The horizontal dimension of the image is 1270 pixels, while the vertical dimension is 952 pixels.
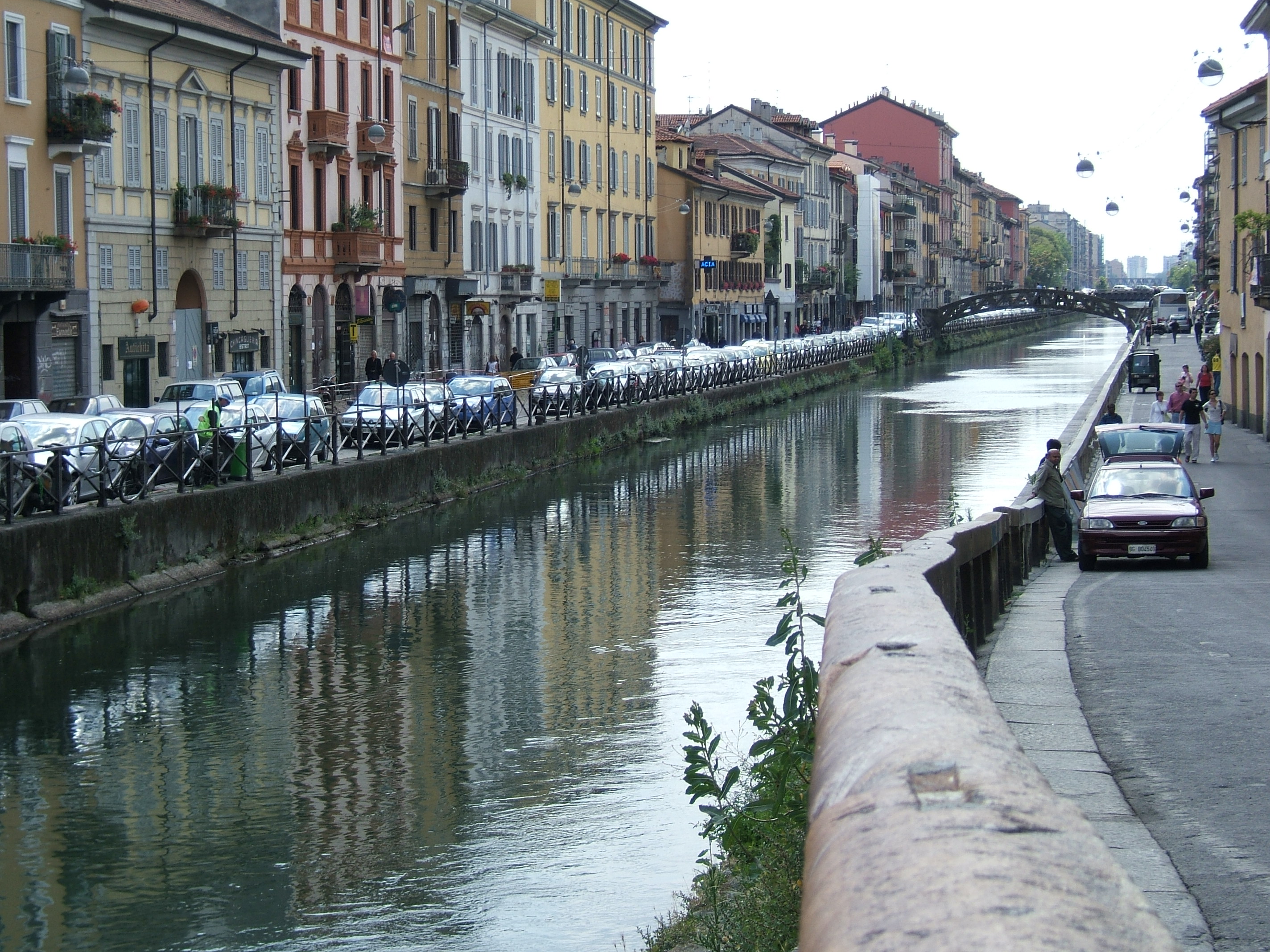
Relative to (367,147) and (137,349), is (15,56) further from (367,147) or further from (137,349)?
(367,147)

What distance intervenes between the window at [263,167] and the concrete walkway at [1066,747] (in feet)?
116

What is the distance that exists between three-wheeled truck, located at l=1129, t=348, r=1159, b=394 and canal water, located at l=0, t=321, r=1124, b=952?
30173 mm

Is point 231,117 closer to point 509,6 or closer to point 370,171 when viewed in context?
point 370,171

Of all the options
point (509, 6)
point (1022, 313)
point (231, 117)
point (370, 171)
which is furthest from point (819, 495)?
point (1022, 313)

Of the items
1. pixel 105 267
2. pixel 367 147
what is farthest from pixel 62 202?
pixel 367 147

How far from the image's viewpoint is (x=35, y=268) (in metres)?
35.0

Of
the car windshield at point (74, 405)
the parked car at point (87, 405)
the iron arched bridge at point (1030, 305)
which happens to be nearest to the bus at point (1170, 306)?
the iron arched bridge at point (1030, 305)

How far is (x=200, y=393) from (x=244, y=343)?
431 inches

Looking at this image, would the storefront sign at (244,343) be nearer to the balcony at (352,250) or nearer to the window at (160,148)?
the window at (160,148)

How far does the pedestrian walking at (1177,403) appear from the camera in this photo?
40.6 m

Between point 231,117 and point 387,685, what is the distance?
2990cm

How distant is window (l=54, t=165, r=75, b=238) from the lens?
36.9m

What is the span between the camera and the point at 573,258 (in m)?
75.6

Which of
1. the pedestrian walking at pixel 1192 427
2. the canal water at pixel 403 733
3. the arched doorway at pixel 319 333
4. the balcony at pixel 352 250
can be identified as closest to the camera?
the canal water at pixel 403 733
